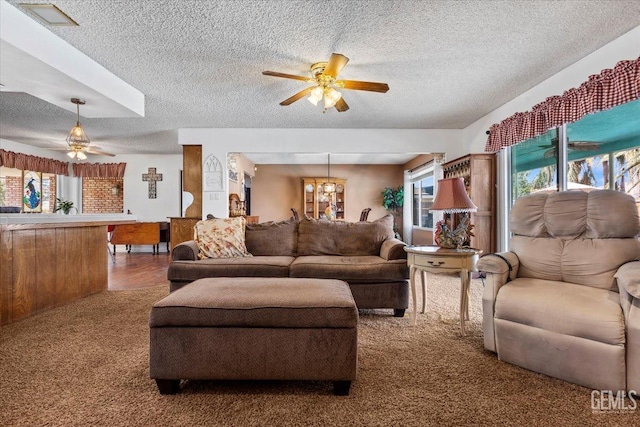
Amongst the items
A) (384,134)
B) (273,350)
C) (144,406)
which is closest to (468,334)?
(273,350)

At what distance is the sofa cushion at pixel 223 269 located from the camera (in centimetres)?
302

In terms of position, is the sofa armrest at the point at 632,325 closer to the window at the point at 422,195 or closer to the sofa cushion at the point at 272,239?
the sofa cushion at the point at 272,239

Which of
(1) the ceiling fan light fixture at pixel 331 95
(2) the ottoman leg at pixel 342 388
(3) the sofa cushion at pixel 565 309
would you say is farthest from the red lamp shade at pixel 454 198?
(2) the ottoman leg at pixel 342 388

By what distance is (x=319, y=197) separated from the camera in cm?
907

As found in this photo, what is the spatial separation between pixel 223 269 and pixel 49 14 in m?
2.23

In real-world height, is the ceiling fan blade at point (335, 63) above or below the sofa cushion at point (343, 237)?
above

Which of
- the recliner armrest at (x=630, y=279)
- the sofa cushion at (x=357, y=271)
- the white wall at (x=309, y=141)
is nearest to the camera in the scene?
the recliner armrest at (x=630, y=279)

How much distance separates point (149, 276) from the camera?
16.5 ft

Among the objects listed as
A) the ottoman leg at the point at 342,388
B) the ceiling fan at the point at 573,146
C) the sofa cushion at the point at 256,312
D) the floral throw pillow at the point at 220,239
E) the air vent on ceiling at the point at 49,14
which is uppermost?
the air vent on ceiling at the point at 49,14

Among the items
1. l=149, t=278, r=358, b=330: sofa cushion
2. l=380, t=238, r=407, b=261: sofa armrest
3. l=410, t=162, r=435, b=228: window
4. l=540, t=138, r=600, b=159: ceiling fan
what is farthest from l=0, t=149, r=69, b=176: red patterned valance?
l=540, t=138, r=600, b=159: ceiling fan

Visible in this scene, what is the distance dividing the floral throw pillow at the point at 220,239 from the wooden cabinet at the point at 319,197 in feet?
17.9

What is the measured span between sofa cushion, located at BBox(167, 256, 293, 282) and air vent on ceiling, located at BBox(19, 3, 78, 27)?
2.00 meters

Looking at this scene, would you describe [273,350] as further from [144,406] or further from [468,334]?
[468,334]

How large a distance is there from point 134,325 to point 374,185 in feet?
24.2
